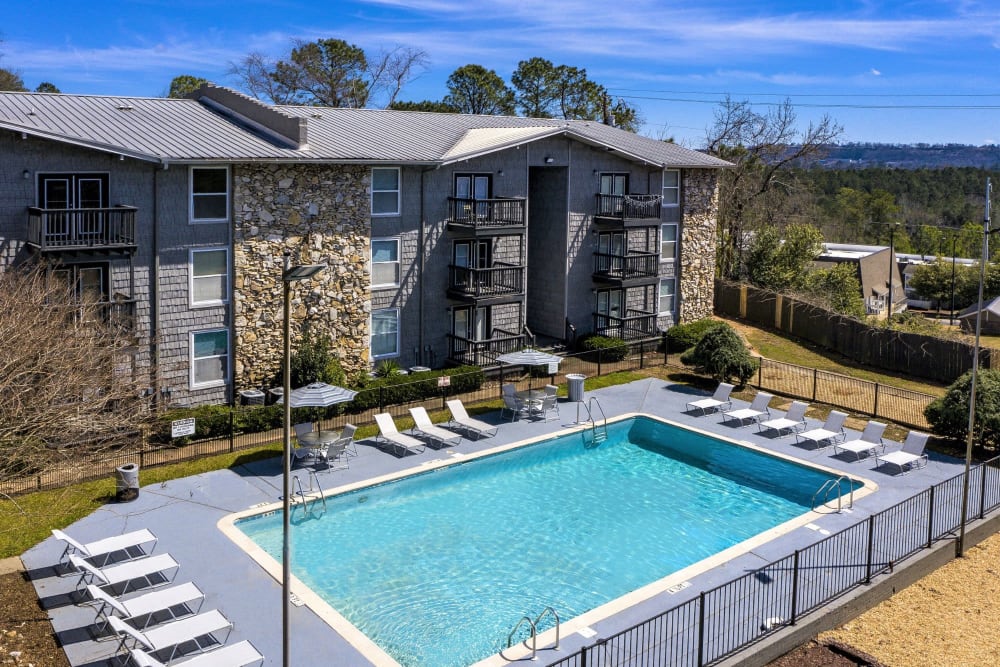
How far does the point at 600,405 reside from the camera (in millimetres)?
27938

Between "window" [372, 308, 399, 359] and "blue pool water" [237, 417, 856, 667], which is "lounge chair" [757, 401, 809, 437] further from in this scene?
"window" [372, 308, 399, 359]

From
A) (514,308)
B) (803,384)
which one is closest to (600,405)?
(514,308)

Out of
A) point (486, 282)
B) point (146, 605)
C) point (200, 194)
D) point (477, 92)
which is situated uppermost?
point (477, 92)

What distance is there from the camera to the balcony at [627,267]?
3419 centimetres

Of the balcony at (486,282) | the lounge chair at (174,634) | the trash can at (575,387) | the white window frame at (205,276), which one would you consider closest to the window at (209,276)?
the white window frame at (205,276)

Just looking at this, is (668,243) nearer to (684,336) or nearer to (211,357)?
(684,336)

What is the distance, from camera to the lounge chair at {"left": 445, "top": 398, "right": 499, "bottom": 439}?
80.9 ft

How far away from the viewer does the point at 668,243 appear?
3756 centimetres

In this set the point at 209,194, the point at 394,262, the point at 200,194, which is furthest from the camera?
the point at 394,262

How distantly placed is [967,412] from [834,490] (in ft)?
16.8

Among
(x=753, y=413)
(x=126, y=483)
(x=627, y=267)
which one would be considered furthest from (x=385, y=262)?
(x=753, y=413)

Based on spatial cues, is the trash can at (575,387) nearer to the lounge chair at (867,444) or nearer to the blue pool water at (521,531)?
the blue pool water at (521,531)

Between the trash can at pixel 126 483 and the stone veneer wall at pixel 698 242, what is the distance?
25376mm

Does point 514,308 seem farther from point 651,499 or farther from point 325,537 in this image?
point 325,537
